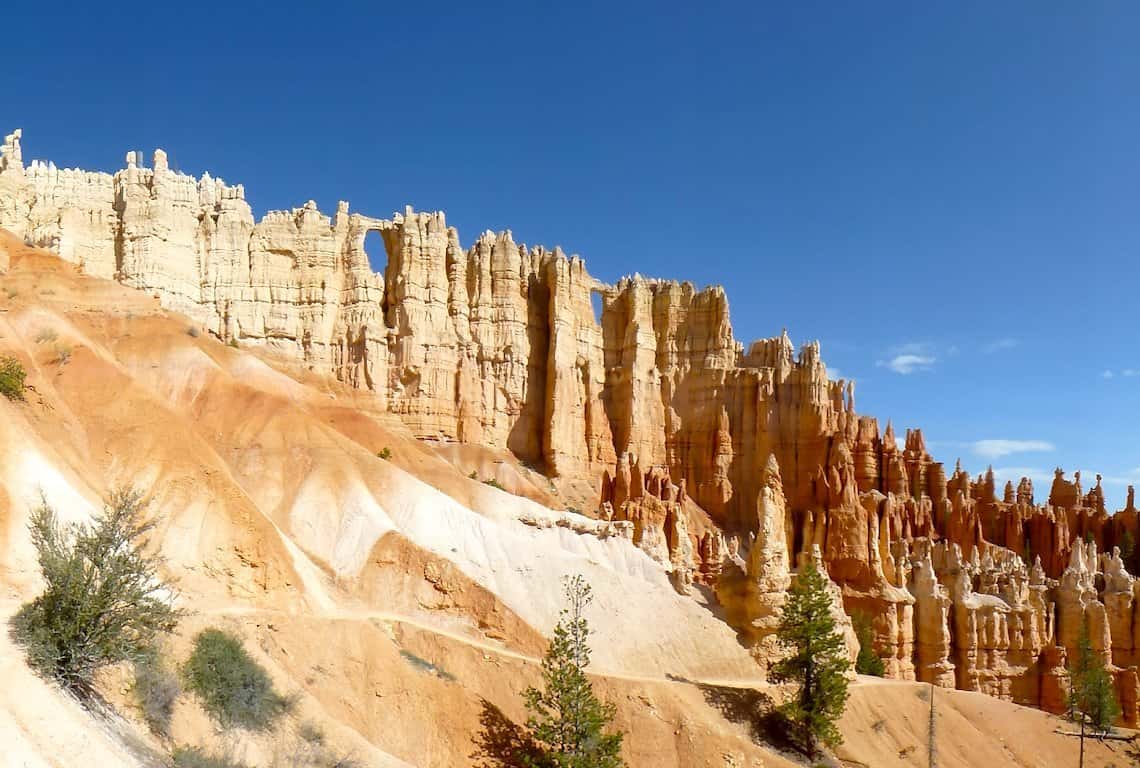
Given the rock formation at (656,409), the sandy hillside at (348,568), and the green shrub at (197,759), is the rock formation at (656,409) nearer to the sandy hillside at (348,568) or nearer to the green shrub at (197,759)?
the sandy hillside at (348,568)

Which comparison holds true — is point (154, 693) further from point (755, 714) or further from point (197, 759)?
point (755, 714)

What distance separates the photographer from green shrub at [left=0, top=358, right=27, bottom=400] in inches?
1212

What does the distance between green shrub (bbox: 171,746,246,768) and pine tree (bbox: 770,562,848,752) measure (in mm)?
22885

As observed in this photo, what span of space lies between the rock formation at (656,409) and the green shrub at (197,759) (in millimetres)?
26534

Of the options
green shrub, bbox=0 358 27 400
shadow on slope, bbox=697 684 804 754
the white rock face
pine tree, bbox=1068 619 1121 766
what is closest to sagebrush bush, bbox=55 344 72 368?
green shrub, bbox=0 358 27 400

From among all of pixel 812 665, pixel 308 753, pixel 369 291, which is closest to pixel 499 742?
pixel 308 753

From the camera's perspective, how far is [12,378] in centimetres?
3102

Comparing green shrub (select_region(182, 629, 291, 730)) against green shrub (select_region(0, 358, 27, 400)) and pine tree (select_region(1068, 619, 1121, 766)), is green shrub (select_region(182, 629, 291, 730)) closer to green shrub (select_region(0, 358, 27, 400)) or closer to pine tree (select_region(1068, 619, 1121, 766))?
green shrub (select_region(0, 358, 27, 400))

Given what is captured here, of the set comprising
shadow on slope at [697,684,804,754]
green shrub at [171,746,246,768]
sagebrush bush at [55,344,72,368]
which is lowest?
shadow on slope at [697,684,804,754]


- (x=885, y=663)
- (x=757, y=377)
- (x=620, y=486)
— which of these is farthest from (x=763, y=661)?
(x=757, y=377)

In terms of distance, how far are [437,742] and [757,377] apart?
53214mm

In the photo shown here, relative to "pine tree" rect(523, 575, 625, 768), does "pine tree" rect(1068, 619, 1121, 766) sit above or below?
below

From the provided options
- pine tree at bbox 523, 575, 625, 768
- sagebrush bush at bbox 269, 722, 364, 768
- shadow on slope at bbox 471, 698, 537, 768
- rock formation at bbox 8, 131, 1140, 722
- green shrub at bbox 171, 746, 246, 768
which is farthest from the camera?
rock formation at bbox 8, 131, 1140, 722

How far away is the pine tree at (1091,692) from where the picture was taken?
154ft
